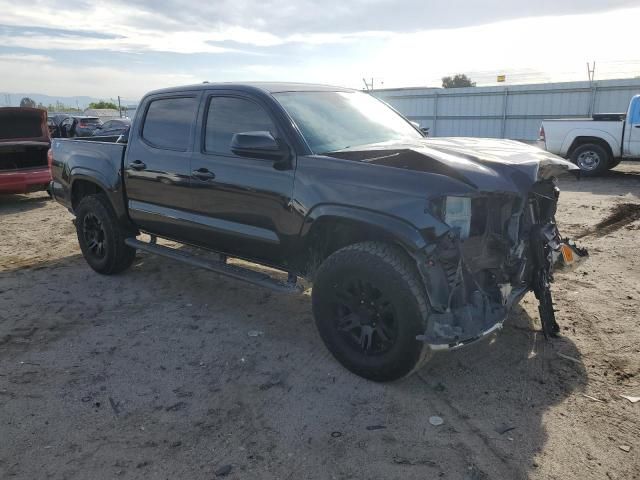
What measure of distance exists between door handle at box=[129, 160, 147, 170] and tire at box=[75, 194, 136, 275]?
2.37 feet

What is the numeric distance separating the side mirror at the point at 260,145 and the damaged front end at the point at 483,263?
1221 mm

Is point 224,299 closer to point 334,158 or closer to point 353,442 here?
point 334,158

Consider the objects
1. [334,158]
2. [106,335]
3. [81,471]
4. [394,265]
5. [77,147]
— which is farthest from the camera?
[77,147]

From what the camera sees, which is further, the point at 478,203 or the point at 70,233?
the point at 70,233

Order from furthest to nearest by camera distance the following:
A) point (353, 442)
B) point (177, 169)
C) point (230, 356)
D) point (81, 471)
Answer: point (177, 169)
point (230, 356)
point (353, 442)
point (81, 471)

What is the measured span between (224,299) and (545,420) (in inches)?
122

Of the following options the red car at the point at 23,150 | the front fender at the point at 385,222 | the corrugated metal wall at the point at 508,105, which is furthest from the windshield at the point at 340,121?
the corrugated metal wall at the point at 508,105

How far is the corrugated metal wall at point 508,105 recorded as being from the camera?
17.6 meters

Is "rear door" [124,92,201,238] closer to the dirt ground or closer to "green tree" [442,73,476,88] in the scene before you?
the dirt ground

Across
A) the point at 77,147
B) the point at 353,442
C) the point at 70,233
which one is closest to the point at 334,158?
the point at 353,442

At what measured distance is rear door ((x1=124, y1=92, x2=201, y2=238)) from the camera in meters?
4.66

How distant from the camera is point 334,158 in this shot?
3.64 m

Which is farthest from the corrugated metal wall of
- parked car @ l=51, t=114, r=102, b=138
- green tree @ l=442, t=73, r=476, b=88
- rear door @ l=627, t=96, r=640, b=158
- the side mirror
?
green tree @ l=442, t=73, r=476, b=88

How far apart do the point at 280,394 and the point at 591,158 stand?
470 inches
